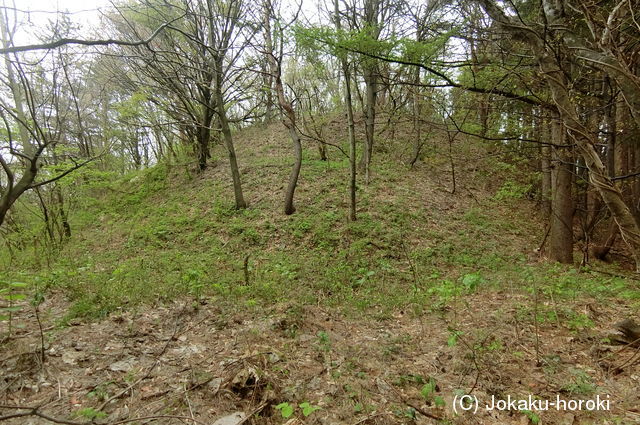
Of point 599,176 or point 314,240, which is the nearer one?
point 599,176

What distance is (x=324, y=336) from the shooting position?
12.3 ft

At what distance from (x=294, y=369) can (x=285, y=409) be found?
2.37ft

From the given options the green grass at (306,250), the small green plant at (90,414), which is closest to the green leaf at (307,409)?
the small green plant at (90,414)

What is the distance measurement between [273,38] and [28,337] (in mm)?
9016

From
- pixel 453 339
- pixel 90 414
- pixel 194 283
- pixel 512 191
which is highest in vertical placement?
pixel 512 191

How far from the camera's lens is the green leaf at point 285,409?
228 cm

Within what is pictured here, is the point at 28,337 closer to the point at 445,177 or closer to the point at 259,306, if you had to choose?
the point at 259,306

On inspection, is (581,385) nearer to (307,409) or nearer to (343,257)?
(307,409)

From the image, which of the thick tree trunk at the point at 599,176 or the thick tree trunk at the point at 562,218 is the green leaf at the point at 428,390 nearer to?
the thick tree trunk at the point at 599,176

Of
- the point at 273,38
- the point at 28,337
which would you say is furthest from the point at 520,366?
the point at 273,38

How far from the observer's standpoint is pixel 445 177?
12.4 metres

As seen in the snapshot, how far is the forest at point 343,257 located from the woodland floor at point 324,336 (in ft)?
0.09

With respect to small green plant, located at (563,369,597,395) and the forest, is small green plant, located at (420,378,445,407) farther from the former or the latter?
small green plant, located at (563,369,597,395)

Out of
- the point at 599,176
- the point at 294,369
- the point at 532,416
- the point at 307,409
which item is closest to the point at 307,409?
the point at 307,409
